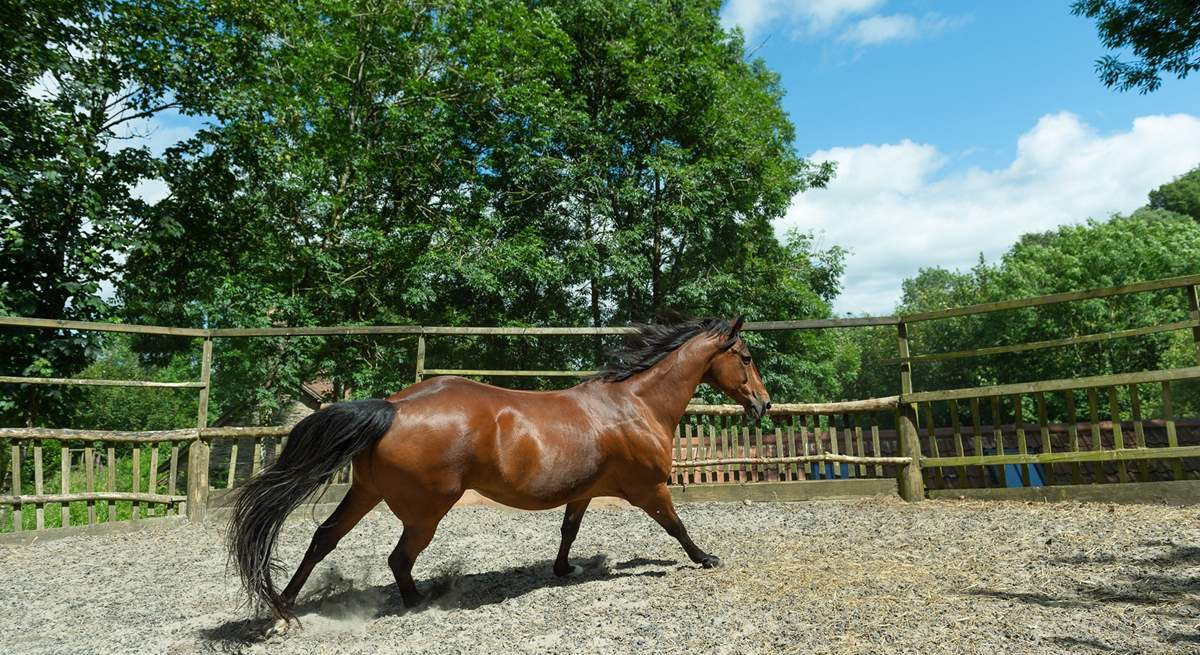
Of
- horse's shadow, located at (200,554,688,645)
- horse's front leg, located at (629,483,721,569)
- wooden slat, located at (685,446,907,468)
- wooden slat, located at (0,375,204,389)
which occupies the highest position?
wooden slat, located at (0,375,204,389)

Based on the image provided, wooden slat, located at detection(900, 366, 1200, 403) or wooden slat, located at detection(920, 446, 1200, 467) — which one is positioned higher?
wooden slat, located at detection(900, 366, 1200, 403)

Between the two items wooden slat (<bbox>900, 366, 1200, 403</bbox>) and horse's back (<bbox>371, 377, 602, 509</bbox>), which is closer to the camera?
horse's back (<bbox>371, 377, 602, 509</bbox>)

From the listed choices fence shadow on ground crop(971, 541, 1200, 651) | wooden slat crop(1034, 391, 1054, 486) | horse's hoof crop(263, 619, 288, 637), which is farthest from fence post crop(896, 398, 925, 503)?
horse's hoof crop(263, 619, 288, 637)

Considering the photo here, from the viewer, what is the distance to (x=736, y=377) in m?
4.85

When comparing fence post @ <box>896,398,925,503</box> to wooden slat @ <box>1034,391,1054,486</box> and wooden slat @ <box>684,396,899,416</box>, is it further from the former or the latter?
wooden slat @ <box>1034,391,1054,486</box>

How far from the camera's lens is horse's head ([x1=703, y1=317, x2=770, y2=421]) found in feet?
15.9

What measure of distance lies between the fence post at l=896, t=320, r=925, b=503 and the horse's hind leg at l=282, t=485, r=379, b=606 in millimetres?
5132

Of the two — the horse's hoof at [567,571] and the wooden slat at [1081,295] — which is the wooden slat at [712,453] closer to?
the wooden slat at [1081,295]

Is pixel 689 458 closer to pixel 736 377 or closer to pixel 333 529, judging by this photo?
pixel 736 377

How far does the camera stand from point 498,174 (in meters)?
14.7

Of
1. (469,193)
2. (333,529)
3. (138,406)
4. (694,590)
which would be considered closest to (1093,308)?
(469,193)

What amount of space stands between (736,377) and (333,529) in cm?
284

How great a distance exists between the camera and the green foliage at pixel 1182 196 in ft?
107

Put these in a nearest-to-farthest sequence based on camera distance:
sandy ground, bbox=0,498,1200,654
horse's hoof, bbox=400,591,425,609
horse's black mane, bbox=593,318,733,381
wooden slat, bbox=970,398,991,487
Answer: sandy ground, bbox=0,498,1200,654
horse's hoof, bbox=400,591,425,609
horse's black mane, bbox=593,318,733,381
wooden slat, bbox=970,398,991,487
